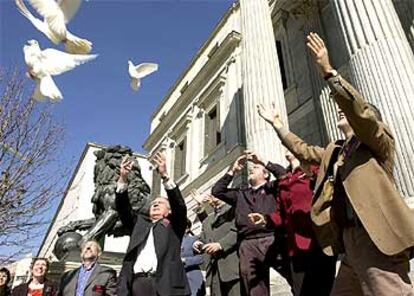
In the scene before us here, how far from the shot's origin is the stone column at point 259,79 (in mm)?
7430

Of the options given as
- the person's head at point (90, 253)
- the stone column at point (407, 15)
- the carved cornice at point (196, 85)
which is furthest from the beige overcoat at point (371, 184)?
the carved cornice at point (196, 85)

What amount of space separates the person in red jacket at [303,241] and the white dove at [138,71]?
2.68 m

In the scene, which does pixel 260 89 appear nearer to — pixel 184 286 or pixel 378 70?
pixel 378 70

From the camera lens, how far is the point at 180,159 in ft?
75.8

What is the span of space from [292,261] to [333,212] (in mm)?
814

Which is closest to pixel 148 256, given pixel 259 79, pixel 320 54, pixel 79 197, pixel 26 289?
pixel 26 289

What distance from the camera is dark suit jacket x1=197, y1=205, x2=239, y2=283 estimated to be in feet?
12.4

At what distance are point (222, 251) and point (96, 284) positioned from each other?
1.33 metres

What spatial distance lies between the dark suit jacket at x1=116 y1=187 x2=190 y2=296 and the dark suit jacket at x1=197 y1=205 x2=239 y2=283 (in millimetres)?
728

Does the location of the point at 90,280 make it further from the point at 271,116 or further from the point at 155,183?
the point at 155,183

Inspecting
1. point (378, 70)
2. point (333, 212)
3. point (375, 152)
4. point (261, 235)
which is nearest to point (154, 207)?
point (261, 235)

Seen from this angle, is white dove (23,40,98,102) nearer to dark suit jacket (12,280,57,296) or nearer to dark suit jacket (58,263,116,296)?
dark suit jacket (58,263,116,296)

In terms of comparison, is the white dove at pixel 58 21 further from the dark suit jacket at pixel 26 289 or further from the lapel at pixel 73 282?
the dark suit jacket at pixel 26 289

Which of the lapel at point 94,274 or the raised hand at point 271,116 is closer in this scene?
the raised hand at point 271,116
